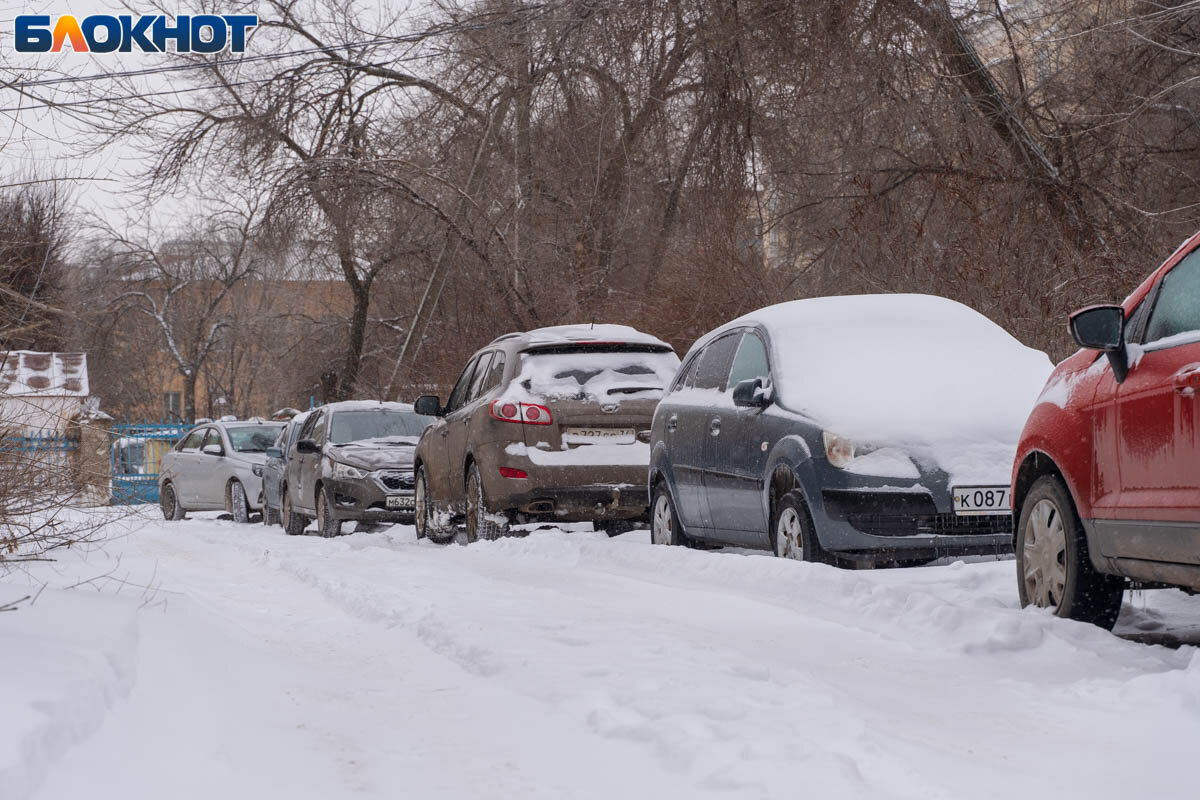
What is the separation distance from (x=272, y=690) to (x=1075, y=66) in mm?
14824

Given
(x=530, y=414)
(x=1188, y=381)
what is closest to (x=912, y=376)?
(x=1188, y=381)

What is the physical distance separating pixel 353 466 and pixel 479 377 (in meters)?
3.69

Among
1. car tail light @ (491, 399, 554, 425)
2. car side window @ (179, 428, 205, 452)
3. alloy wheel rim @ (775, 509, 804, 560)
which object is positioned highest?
car tail light @ (491, 399, 554, 425)

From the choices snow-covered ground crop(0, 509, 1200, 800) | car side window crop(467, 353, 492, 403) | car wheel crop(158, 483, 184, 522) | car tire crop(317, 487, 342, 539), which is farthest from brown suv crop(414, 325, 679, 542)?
car wheel crop(158, 483, 184, 522)

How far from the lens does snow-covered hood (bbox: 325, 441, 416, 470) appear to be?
54.3 feet

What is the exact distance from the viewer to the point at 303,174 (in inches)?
859

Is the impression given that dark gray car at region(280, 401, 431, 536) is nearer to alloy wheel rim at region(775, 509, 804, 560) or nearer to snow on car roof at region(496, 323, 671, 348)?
snow on car roof at region(496, 323, 671, 348)

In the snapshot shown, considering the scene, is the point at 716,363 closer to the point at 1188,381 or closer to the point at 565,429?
the point at 565,429

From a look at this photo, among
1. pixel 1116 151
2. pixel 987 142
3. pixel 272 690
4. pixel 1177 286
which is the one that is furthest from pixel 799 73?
pixel 272 690

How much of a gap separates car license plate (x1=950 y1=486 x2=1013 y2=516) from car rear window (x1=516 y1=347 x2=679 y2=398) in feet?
14.7

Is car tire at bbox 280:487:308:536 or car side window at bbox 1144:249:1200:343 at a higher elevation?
car side window at bbox 1144:249:1200:343

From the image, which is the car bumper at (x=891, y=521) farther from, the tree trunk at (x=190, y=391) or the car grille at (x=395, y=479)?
the tree trunk at (x=190, y=391)

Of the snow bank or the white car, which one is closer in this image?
the snow bank

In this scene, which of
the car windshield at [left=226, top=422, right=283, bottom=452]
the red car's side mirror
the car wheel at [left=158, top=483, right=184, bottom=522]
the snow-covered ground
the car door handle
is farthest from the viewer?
the car wheel at [left=158, top=483, right=184, bottom=522]
